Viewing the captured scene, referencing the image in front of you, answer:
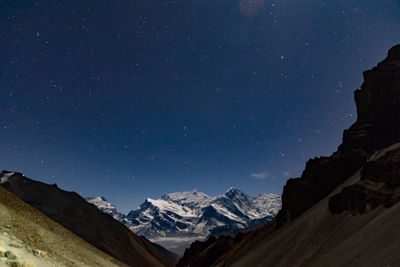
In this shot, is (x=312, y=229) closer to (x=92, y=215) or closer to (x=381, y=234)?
(x=381, y=234)

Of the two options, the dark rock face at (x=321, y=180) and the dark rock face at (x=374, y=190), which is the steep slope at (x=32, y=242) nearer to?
the dark rock face at (x=374, y=190)


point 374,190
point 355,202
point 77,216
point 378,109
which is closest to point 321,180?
point 355,202

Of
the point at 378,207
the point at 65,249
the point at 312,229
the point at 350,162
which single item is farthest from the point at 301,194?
the point at 65,249

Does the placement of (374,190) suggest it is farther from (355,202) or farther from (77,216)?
(77,216)

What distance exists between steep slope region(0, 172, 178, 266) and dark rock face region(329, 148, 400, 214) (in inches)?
3231

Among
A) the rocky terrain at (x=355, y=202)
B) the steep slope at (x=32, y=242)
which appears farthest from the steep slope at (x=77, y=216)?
the steep slope at (x=32, y=242)

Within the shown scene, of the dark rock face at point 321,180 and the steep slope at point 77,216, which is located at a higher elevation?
the dark rock face at point 321,180

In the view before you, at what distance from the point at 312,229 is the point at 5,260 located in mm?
44734

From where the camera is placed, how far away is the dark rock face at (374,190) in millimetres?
33906

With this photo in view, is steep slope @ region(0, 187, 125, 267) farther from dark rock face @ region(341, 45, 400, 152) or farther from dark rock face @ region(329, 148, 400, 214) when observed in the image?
dark rock face @ region(341, 45, 400, 152)

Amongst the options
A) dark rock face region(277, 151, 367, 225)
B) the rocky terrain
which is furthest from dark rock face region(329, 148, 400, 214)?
dark rock face region(277, 151, 367, 225)

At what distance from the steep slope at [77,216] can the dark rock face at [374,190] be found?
82071 mm

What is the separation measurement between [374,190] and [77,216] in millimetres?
113440

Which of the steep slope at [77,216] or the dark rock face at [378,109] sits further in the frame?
the steep slope at [77,216]
